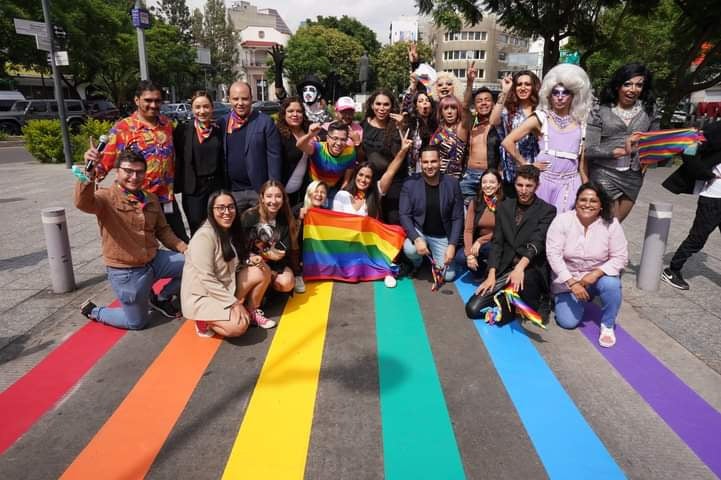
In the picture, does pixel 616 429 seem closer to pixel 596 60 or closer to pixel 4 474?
pixel 4 474

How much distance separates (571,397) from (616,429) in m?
0.35

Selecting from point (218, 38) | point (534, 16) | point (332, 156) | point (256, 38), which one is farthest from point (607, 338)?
point (256, 38)

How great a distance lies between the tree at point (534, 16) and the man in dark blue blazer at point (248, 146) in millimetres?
10211

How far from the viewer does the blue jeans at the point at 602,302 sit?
12.9 feet

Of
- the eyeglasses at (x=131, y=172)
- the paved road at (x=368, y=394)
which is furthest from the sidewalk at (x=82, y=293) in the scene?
the eyeglasses at (x=131, y=172)

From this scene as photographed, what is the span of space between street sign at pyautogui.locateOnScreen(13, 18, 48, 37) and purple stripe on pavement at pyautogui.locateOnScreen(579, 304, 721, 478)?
46.9 feet

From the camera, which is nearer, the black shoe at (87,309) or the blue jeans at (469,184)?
the black shoe at (87,309)

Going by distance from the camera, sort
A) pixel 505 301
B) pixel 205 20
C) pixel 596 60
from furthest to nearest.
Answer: pixel 205 20
pixel 596 60
pixel 505 301

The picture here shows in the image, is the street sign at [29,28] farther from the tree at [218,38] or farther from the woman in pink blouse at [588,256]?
the tree at [218,38]

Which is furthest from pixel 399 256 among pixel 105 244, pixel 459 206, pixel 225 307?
pixel 105 244

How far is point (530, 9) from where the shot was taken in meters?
13.0

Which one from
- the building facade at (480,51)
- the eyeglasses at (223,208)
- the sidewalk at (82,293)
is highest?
the building facade at (480,51)

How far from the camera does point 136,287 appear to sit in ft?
12.9

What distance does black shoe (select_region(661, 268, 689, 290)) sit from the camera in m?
5.07
